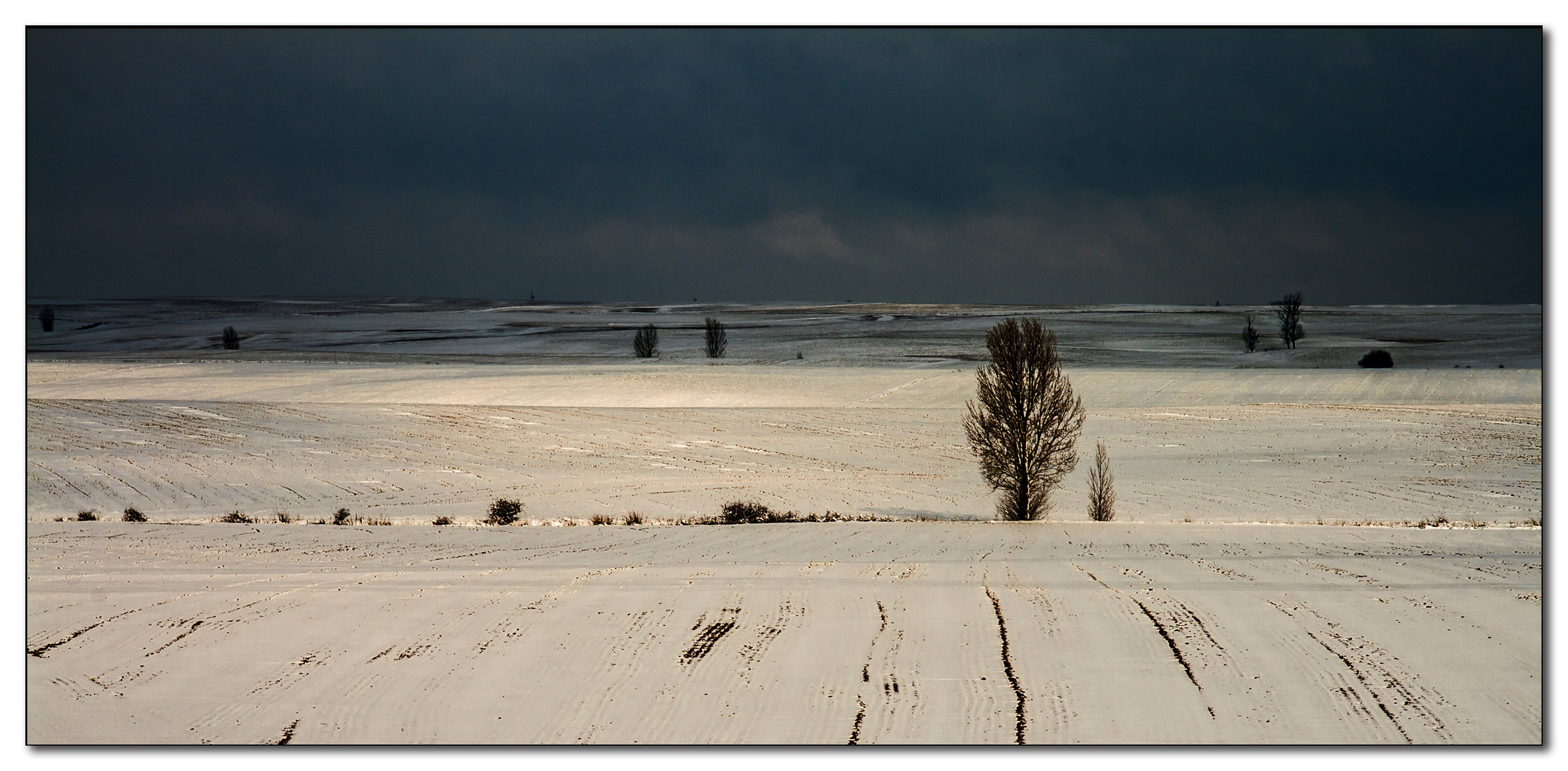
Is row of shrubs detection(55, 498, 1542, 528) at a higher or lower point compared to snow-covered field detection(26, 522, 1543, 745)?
lower

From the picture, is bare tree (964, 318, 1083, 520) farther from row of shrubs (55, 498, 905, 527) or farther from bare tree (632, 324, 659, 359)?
bare tree (632, 324, 659, 359)

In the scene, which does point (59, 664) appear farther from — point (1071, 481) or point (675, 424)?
point (675, 424)

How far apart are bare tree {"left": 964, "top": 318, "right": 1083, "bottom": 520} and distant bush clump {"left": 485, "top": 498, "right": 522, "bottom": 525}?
881cm

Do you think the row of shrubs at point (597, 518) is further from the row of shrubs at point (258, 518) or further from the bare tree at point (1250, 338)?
the bare tree at point (1250, 338)

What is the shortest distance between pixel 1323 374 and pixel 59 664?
43252mm

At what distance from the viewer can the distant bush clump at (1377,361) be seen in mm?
44938

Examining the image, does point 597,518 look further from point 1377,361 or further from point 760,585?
point 1377,361

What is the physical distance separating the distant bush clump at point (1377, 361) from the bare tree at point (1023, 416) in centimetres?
3303

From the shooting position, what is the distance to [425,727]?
5.99 m

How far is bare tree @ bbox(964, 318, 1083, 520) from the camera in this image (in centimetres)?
1916

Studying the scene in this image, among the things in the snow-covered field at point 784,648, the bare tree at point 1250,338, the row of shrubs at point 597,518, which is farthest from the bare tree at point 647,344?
the snow-covered field at point 784,648

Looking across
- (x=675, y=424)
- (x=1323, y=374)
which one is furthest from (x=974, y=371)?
(x=675, y=424)

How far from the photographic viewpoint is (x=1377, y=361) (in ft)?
149

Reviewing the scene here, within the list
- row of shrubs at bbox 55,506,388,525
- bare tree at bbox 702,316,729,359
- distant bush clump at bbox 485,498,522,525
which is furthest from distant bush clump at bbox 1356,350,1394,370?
row of shrubs at bbox 55,506,388,525
